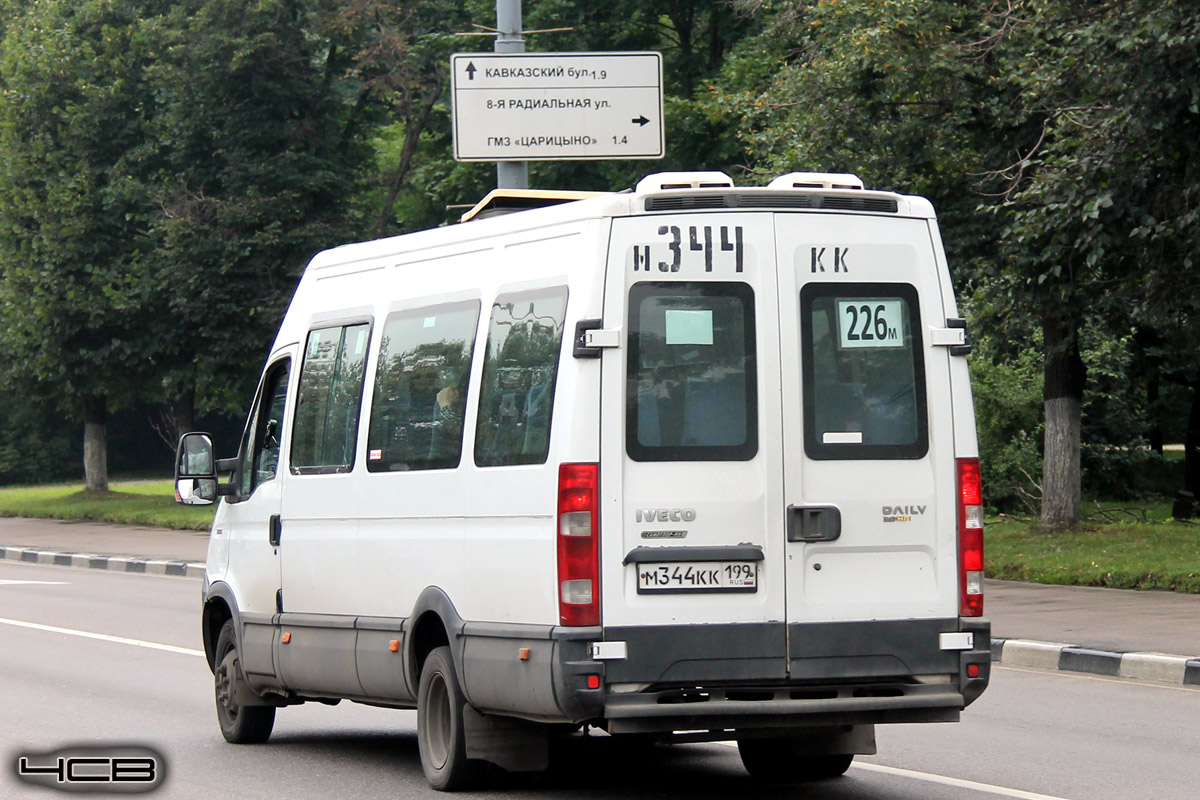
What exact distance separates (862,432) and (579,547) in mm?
1307

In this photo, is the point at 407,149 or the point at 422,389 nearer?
the point at 422,389

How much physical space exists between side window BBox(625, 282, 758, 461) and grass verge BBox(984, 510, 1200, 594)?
10285 millimetres

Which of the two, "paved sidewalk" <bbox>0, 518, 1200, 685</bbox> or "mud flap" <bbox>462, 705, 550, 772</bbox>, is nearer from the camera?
"mud flap" <bbox>462, 705, 550, 772</bbox>

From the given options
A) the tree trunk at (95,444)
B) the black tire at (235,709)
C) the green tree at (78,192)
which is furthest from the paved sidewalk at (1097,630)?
the tree trunk at (95,444)

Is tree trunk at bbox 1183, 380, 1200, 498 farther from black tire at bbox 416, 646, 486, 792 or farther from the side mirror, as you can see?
black tire at bbox 416, 646, 486, 792

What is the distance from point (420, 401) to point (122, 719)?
369cm

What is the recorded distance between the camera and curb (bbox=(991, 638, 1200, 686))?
1185cm

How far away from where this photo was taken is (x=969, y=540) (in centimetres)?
718

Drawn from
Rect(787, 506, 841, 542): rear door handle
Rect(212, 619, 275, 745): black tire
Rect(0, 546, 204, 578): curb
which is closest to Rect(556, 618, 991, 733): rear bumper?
Rect(787, 506, 841, 542): rear door handle

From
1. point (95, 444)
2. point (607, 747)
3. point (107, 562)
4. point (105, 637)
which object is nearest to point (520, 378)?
point (607, 747)

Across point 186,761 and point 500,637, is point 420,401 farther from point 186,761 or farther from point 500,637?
point 186,761

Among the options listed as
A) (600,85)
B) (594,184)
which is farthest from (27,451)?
(600,85)

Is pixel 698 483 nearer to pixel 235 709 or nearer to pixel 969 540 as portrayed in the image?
pixel 969 540

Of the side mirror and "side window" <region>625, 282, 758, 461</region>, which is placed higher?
"side window" <region>625, 282, 758, 461</region>
